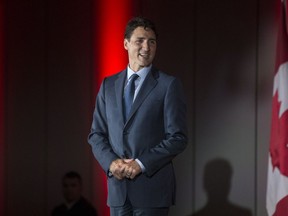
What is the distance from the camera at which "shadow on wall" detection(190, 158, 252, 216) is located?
324cm

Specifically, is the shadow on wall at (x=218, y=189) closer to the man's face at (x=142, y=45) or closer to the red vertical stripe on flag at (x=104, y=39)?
the red vertical stripe on flag at (x=104, y=39)

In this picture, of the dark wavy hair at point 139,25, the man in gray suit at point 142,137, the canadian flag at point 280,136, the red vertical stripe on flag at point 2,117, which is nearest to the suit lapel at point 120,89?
the man in gray suit at point 142,137

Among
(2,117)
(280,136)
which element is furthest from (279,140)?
(2,117)

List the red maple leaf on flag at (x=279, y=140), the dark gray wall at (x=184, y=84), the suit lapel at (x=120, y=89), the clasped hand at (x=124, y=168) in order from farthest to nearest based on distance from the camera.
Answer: the dark gray wall at (x=184, y=84), the red maple leaf on flag at (x=279, y=140), the suit lapel at (x=120, y=89), the clasped hand at (x=124, y=168)

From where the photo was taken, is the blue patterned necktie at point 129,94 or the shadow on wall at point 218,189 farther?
the shadow on wall at point 218,189

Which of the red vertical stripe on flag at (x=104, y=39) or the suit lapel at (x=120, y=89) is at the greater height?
the red vertical stripe on flag at (x=104, y=39)

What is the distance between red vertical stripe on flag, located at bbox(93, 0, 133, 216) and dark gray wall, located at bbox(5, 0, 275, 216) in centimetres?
5

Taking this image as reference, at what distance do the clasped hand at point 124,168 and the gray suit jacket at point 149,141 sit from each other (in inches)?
1.0

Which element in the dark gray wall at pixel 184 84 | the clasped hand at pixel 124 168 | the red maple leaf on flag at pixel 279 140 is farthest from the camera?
the dark gray wall at pixel 184 84

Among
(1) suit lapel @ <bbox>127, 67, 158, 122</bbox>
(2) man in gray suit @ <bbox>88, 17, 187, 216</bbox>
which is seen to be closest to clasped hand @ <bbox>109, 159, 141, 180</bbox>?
(2) man in gray suit @ <bbox>88, 17, 187, 216</bbox>

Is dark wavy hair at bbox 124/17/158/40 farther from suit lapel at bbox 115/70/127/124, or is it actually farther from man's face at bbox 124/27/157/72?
suit lapel at bbox 115/70/127/124

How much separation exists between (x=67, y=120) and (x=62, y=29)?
59cm

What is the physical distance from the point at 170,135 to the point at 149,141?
0.07 meters

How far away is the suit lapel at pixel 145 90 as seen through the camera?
5.61ft
